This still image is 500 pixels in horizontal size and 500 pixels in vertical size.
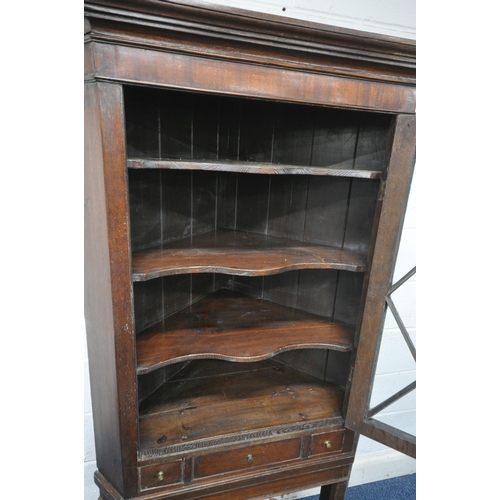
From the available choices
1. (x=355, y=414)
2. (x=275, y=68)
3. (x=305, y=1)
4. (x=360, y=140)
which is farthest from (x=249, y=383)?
(x=305, y=1)

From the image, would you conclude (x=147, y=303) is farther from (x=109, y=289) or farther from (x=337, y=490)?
(x=337, y=490)

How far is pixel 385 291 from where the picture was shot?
1.05 metres

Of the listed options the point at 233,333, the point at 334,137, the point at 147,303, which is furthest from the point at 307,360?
the point at 334,137

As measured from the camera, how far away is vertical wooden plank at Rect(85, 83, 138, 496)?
773 mm

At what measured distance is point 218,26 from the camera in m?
0.74

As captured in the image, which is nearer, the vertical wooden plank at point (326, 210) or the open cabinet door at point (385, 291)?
the open cabinet door at point (385, 291)

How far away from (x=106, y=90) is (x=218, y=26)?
9.4 inches

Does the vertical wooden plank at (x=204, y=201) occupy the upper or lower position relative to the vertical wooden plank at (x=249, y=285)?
upper

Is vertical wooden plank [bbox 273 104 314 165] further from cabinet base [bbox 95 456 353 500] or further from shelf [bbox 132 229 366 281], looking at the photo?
cabinet base [bbox 95 456 353 500]

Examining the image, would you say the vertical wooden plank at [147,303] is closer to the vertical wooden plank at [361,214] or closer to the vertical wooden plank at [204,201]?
the vertical wooden plank at [204,201]

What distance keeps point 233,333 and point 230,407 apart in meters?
0.24

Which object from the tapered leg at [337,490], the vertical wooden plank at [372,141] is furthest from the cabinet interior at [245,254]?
the tapered leg at [337,490]

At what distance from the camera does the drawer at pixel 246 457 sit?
1.11 meters

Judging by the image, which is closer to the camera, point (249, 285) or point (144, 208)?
point (144, 208)
